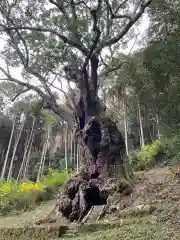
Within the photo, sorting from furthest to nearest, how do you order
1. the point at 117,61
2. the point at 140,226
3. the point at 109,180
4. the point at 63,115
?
1. the point at 117,61
2. the point at 63,115
3. the point at 109,180
4. the point at 140,226

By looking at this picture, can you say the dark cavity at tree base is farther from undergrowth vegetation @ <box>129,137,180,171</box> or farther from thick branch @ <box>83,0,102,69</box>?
undergrowth vegetation @ <box>129,137,180,171</box>

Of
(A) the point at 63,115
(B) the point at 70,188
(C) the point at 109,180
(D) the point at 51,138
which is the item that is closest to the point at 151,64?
(A) the point at 63,115

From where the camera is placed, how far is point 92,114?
27.5ft

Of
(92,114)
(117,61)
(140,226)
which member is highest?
(117,61)

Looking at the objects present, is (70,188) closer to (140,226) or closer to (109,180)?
(109,180)

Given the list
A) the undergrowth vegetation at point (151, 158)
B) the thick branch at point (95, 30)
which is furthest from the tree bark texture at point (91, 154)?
the undergrowth vegetation at point (151, 158)

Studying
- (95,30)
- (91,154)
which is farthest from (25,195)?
(95,30)

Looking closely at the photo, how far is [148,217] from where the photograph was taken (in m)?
5.15

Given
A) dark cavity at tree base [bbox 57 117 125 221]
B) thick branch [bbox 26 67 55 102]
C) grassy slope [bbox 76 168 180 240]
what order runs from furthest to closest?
thick branch [bbox 26 67 55 102], dark cavity at tree base [bbox 57 117 125 221], grassy slope [bbox 76 168 180 240]

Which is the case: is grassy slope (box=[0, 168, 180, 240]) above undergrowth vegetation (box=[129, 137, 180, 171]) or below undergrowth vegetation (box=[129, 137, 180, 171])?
below

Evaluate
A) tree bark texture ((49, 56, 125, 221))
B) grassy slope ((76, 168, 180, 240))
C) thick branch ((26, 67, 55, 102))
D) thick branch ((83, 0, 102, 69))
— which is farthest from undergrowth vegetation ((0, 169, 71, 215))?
thick branch ((83, 0, 102, 69))

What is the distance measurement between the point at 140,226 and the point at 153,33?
25.0 ft

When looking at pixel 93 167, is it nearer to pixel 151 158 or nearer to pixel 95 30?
pixel 95 30

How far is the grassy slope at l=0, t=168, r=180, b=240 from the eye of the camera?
4.28 meters
